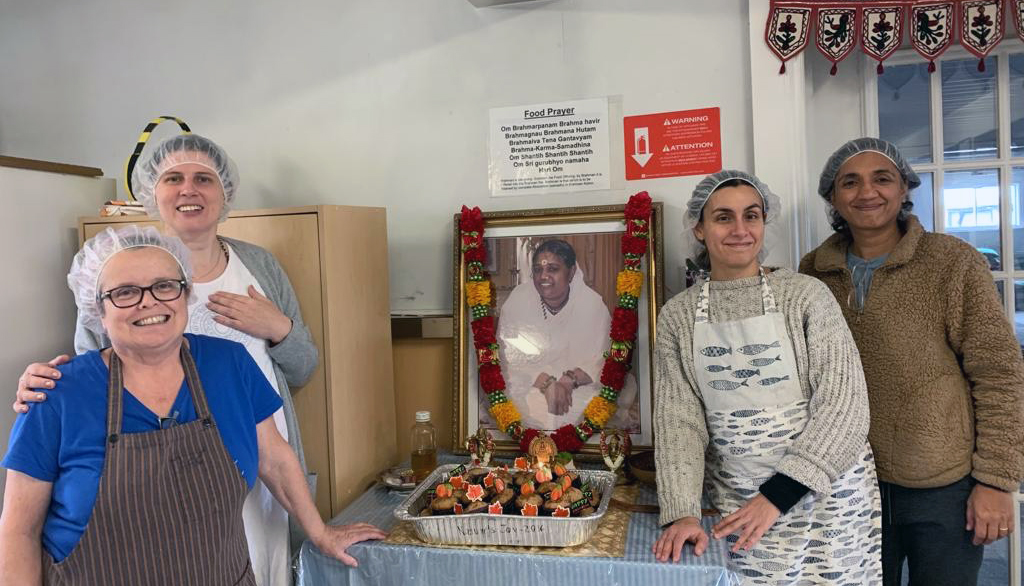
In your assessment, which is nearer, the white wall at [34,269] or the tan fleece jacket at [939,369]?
the tan fleece jacket at [939,369]

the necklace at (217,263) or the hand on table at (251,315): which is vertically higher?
the necklace at (217,263)

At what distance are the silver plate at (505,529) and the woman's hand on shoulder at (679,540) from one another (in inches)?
6.0

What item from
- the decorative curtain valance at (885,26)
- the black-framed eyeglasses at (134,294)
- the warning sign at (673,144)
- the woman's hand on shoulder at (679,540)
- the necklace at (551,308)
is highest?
the decorative curtain valance at (885,26)

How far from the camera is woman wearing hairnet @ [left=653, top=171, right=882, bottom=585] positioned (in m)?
1.70

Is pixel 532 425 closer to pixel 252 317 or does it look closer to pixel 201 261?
pixel 252 317

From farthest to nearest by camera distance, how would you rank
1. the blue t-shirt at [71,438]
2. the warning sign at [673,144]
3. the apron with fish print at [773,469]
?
1. the warning sign at [673,144]
2. the apron with fish print at [773,469]
3. the blue t-shirt at [71,438]

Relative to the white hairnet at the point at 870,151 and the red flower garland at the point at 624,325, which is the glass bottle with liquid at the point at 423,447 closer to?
the red flower garland at the point at 624,325

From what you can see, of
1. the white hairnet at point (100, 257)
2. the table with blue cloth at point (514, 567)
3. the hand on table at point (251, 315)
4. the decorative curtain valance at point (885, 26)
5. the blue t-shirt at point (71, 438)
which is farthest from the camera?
the decorative curtain valance at point (885, 26)

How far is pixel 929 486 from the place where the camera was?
1.84 meters

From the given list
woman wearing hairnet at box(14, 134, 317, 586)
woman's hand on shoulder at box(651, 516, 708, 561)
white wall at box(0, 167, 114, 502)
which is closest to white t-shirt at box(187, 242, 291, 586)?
woman wearing hairnet at box(14, 134, 317, 586)

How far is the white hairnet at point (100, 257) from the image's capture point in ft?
4.94

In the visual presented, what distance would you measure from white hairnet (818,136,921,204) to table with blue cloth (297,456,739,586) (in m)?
1.01

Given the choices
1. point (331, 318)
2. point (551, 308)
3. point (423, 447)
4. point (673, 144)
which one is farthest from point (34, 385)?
point (673, 144)

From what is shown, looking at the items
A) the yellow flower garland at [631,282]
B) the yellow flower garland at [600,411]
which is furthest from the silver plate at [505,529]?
the yellow flower garland at [631,282]
